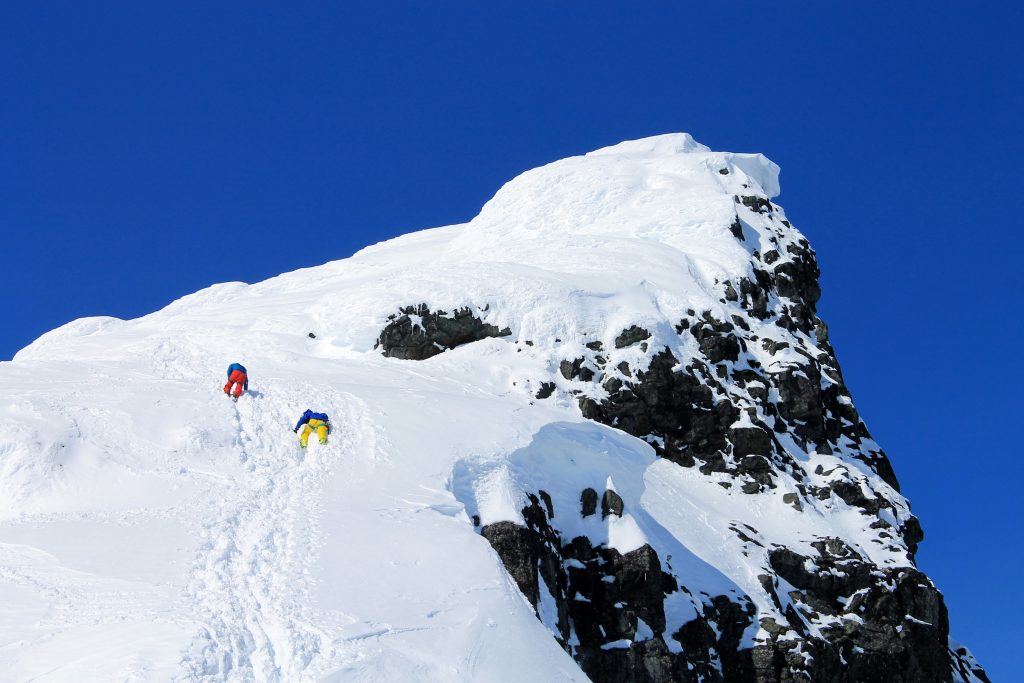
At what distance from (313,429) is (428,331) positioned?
14.1 meters

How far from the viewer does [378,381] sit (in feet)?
112

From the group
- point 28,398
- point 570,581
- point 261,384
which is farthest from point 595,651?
point 28,398

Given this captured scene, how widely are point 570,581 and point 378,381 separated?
11539mm

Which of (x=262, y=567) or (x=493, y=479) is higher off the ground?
(x=493, y=479)

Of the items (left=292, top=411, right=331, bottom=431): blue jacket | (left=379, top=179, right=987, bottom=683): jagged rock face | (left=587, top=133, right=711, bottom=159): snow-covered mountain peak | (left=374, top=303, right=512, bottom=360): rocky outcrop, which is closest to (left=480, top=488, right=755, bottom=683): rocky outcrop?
(left=379, top=179, right=987, bottom=683): jagged rock face

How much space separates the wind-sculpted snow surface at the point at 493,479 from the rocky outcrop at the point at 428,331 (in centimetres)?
10

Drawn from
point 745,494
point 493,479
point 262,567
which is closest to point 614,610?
point 493,479

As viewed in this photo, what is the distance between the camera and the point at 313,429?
26.1 meters

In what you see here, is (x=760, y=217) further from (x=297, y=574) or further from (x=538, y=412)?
(x=297, y=574)

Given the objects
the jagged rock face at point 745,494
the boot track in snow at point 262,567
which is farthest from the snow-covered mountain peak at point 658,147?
the boot track in snow at point 262,567

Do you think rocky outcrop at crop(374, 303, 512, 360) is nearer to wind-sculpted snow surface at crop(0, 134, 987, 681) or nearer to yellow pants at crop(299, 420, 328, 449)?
wind-sculpted snow surface at crop(0, 134, 987, 681)

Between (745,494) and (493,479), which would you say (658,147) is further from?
(493,479)

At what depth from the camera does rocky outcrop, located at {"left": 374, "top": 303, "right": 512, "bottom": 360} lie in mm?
39281

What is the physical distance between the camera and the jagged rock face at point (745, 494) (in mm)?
26594
